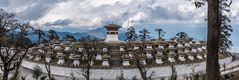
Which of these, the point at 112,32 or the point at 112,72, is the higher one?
the point at 112,32

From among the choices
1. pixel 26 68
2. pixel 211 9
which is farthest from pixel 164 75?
pixel 211 9

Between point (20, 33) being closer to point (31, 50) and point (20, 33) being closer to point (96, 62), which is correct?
point (96, 62)

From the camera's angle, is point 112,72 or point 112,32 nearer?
point 112,72

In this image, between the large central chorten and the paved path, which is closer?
the paved path

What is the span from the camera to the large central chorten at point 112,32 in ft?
182

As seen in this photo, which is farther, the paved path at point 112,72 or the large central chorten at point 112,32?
the large central chorten at point 112,32

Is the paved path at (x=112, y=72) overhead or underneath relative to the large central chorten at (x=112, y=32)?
underneath

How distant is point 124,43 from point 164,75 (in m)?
8.58

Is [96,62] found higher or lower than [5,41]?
lower

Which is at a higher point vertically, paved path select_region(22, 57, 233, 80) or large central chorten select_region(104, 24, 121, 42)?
large central chorten select_region(104, 24, 121, 42)

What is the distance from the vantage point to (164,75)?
49.1m

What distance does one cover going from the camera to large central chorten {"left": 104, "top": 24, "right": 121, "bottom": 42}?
55334mm

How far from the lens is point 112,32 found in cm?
5581

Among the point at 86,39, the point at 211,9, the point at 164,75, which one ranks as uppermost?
the point at 211,9
